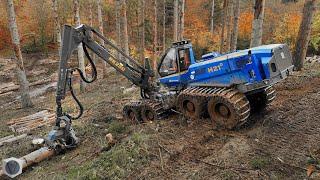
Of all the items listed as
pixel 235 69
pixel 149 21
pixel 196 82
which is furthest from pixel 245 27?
pixel 235 69

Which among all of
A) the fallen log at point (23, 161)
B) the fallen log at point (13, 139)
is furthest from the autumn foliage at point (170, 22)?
the fallen log at point (23, 161)

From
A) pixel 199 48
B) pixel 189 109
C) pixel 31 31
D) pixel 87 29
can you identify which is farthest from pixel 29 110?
pixel 31 31

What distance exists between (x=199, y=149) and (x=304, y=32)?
910cm

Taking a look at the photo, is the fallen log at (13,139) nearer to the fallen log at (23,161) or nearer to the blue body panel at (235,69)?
the fallen log at (23,161)

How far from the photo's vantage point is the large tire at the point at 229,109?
8062mm

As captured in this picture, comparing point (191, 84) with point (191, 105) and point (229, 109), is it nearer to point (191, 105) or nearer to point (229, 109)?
point (191, 105)

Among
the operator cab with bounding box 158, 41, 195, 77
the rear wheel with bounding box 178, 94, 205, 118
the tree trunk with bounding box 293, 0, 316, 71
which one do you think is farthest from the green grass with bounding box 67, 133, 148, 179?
the tree trunk with bounding box 293, 0, 316, 71

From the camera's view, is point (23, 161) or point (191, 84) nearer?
point (23, 161)

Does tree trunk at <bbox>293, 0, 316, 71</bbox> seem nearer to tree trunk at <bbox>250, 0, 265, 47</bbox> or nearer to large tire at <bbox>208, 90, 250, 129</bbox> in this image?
tree trunk at <bbox>250, 0, 265, 47</bbox>

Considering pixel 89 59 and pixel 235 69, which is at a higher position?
pixel 89 59

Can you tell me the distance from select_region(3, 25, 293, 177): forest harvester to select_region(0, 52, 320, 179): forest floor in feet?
1.06

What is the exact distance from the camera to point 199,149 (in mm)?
7438

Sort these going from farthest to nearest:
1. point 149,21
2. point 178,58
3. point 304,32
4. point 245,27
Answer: point 149,21 < point 245,27 < point 304,32 < point 178,58

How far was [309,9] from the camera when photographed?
13.9 meters
